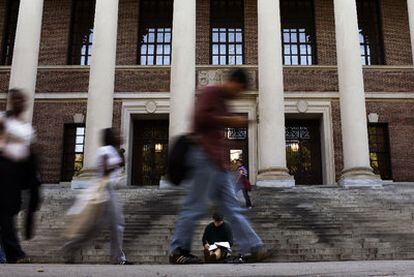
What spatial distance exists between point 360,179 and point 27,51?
13.1m

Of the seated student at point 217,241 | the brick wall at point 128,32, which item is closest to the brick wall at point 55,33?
the brick wall at point 128,32

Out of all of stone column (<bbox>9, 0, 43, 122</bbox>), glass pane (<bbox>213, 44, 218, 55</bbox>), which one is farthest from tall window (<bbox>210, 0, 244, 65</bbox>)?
stone column (<bbox>9, 0, 43, 122</bbox>)

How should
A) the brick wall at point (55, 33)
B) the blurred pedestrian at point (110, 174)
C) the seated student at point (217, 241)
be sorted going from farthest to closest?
the brick wall at point (55, 33)
the seated student at point (217, 241)
the blurred pedestrian at point (110, 174)

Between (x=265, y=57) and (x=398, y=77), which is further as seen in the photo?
(x=398, y=77)

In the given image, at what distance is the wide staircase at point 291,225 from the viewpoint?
35.4ft

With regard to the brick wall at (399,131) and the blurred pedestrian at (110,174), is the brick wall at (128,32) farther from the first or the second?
the blurred pedestrian at (110,174)

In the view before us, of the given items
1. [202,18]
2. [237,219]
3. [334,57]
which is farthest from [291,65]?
[237,219]

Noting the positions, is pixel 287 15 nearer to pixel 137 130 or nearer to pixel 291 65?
pixel 291 65

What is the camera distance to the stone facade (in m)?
22.8

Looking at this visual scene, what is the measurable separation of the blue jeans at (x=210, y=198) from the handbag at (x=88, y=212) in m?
1.91

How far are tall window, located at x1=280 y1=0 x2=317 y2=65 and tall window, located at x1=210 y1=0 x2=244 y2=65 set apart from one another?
205 centimetres

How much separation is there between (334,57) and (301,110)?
9.89ft

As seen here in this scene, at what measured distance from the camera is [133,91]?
2330cm

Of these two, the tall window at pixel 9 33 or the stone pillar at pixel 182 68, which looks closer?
the stone pillar at pixel 182 68
